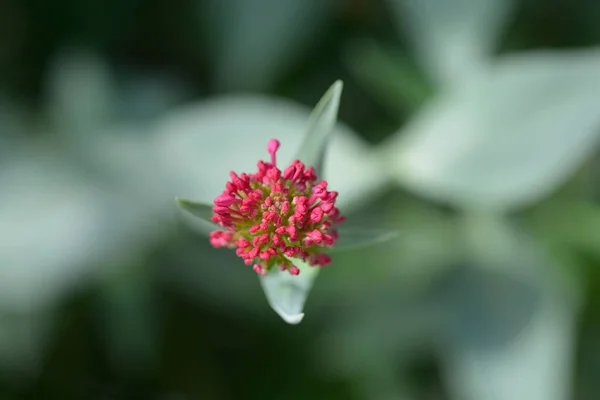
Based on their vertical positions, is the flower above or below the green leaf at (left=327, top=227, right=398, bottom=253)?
below

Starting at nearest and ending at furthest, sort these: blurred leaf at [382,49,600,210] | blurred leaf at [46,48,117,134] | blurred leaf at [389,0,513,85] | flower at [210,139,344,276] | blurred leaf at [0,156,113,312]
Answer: flower at [210,139,344,276] → blurred leaf at [382,49,600,210] → blurred leaf at [0,156,113,312] → blurred leaf at [389,0,513,85] → blurred leaf at [46,48,117,134]

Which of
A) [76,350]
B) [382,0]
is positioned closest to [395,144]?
[382,0]

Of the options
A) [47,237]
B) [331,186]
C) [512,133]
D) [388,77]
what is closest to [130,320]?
[47,237]

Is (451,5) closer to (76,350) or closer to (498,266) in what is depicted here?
(498,266)

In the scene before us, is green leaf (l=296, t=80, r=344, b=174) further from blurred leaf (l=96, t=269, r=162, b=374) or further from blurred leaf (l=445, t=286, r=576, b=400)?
blurred leaf (l=96, t=269, r=162, b=374)

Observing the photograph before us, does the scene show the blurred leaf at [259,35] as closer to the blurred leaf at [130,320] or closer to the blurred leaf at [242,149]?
the blurred leaf at [242,149]

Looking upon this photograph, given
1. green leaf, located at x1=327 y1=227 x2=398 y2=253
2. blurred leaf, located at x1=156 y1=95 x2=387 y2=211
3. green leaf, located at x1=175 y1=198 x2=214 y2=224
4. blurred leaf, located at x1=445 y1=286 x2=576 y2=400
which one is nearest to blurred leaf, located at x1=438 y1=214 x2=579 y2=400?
blurred leaf, located at x1=445 y1=286 x2=576 y2=400

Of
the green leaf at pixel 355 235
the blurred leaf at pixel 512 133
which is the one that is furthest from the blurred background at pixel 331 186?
the green leaf at pixel 355 235
